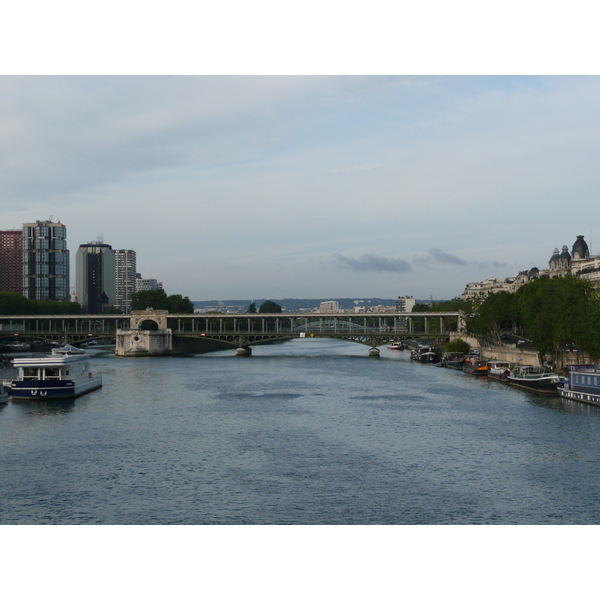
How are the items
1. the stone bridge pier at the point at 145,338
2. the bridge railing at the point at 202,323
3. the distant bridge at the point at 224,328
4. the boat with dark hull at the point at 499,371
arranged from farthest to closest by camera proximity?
the bridge railing at the point at 202,323
the stone bridge pier at the point at 145,338
the distant bridge at the point at 224,328
the boat with dark hull at the point at 499,371

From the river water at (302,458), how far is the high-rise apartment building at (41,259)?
445ft

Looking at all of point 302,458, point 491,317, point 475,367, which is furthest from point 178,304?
point 302,458

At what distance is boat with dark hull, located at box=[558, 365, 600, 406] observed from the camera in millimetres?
36031

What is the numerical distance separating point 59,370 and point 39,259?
139111 millimetres

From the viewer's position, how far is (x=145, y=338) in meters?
87.5

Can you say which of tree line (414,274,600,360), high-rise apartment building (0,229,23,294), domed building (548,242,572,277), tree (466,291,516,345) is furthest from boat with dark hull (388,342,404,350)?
high-rise apartment building (0,229,23,294)

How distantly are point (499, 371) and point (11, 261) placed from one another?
162 metres

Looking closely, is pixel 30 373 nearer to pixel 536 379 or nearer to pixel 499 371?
pixel 536 379

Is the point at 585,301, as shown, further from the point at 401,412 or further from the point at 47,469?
the point at 47,469

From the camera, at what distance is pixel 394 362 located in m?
71.8

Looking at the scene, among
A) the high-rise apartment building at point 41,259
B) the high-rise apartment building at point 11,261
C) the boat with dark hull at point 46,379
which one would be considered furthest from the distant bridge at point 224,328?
the high-rise apartment building at point 11,261

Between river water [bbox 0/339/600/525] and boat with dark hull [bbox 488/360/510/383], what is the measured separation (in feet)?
12.7

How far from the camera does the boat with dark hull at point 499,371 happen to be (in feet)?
161

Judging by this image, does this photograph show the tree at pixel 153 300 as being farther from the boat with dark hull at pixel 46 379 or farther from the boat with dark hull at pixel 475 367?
the boat with dark hull at pixel 46 379
